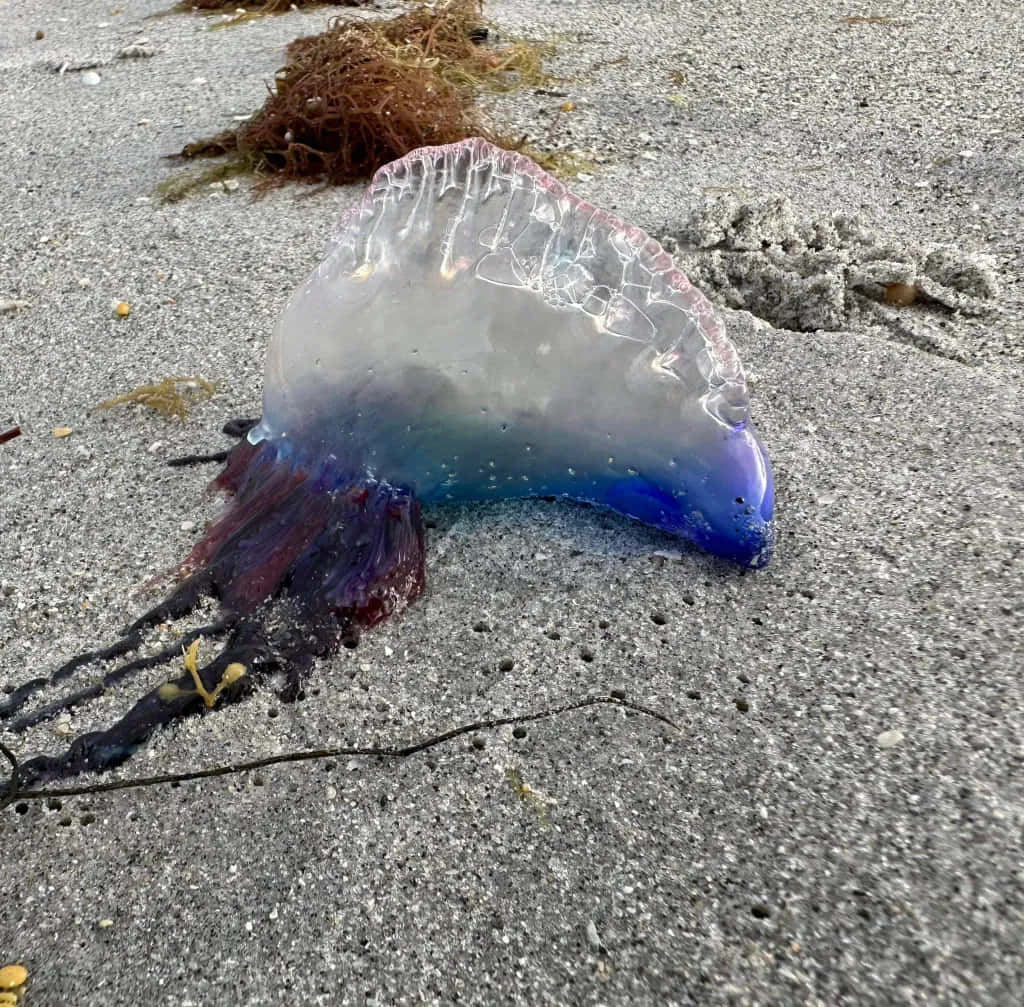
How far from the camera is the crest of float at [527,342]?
1446mm

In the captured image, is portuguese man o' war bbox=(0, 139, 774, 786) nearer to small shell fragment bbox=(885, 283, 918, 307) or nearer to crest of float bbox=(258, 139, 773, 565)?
crest of float bbox=(258, 139, 773, 565)

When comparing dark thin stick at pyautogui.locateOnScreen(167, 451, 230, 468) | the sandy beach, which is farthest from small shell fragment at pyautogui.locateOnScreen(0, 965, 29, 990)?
dark thin stick at pyautogui.locateOnScreen(167, 451, 230, 468)

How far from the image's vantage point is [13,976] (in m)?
1.10

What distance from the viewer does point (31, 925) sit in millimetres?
1158

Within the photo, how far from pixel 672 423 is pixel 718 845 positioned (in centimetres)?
63

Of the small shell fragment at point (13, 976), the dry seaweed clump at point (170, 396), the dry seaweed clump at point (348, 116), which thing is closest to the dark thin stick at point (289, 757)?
the small shell fragment at point (13, 976)

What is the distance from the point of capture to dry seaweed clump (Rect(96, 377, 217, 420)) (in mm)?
2096

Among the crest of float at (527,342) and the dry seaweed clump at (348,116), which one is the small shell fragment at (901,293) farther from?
the dry seaweed clump at (348,116)

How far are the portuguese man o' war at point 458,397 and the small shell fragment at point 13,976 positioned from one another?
0.29m

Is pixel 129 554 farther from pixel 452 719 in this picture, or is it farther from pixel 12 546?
pixel 452 719

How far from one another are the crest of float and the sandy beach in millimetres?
172

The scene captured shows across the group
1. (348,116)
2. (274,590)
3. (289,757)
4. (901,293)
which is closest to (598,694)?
(289,757)

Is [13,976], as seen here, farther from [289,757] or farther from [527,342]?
[527,342]

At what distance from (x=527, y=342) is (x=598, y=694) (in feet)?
1.77
